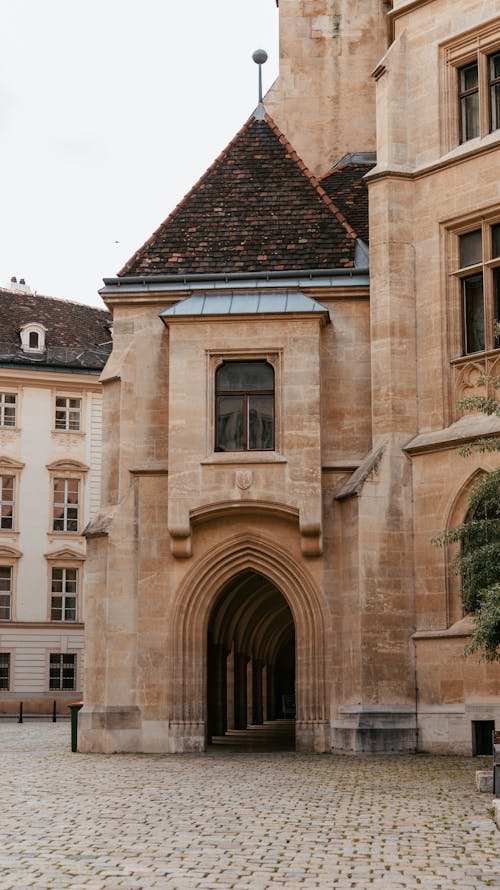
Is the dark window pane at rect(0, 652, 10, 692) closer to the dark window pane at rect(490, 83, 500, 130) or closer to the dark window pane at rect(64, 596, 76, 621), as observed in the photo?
the dark window pane at rect(64, 596, 76, 621)

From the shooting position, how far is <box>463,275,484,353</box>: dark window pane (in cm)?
2395

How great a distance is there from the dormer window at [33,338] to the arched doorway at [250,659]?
56.0 ft

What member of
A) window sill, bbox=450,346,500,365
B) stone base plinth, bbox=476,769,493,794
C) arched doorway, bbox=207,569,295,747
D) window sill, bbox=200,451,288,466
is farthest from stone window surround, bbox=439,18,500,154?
stone base plinth, bbox=476,769,493,794

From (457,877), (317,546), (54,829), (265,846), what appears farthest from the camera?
(317,546)

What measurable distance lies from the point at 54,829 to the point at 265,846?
212 centimetres

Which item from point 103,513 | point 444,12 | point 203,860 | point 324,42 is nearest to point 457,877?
point 203,860

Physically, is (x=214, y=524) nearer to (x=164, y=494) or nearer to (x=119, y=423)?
(x=164, y=494)

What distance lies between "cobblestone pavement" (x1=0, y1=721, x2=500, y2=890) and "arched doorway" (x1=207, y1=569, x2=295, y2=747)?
21.6ft

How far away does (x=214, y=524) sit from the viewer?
24672mm

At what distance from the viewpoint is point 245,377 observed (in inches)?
A: 985

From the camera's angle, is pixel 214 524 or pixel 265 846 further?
pixel 214 524

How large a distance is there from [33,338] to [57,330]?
194 cm

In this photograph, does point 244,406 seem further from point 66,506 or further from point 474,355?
point 66,506

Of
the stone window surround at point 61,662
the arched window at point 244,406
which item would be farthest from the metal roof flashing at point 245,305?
the stone window surround at point 61,662
